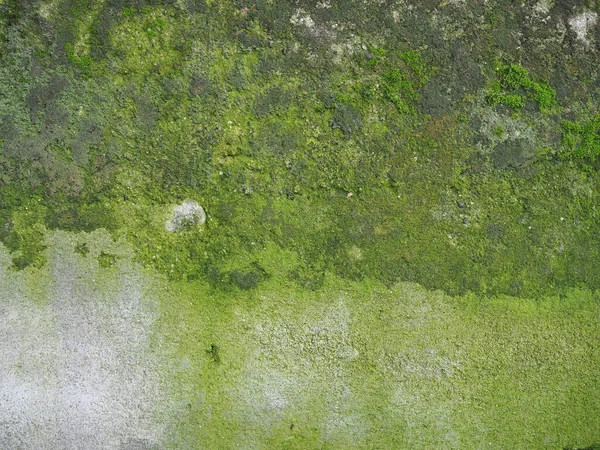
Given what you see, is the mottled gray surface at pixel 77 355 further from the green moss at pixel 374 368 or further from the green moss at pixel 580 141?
the green moss at pixel 580 141

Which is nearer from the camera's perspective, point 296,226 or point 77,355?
point 77,355

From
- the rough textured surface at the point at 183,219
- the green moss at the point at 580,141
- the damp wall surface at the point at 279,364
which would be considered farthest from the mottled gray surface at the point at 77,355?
the green moss at the point at 580,141

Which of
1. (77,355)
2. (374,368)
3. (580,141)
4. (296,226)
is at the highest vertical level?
(580,141)

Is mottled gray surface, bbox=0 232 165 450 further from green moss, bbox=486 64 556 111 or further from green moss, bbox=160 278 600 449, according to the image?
green moss, bbox=486 64 556 111

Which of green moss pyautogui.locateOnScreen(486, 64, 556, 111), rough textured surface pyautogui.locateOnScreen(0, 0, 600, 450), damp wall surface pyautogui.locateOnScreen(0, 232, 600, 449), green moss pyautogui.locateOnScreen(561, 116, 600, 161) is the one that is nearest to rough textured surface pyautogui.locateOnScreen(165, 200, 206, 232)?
rough textured surface pyautogui.locateOnScreen(0, 0, 600, 450)

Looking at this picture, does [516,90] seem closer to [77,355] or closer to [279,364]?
[279,364]

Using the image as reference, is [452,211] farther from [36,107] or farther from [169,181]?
[36,107]

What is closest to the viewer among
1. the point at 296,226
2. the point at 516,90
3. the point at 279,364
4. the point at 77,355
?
the point at 77,355

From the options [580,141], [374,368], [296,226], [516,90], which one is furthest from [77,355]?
[580,141]
